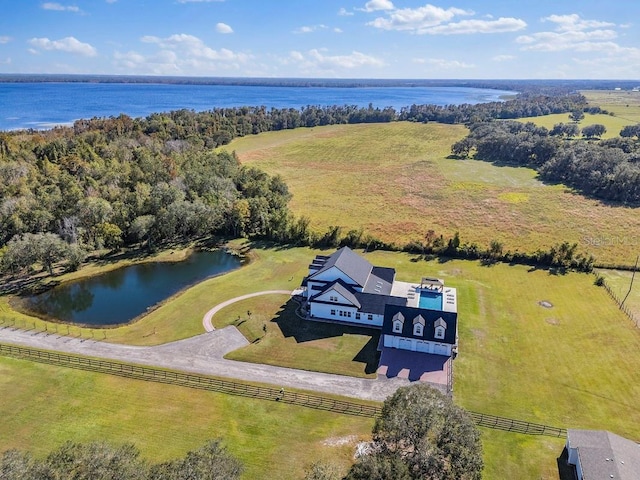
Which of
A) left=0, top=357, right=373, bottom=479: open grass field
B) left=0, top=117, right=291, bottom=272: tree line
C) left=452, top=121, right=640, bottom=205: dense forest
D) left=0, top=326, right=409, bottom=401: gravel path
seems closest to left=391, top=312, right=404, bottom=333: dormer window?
left=0, top=326, right=409, bottom=401: gravel path

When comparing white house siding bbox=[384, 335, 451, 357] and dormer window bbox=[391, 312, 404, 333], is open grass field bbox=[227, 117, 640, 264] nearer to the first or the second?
dormer window bbox=[391, 312, 404, 333]

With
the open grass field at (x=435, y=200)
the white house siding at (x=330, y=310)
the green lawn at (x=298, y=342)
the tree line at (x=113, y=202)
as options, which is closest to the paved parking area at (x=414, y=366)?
the green lawn at (x=298, y=342)

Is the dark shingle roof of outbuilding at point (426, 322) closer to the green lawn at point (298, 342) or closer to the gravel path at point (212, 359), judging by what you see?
the green lawn at point (298, 342)

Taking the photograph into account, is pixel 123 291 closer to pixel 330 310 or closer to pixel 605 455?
pixel 330 310

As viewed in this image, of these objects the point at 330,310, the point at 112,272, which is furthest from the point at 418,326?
the point at 112,272

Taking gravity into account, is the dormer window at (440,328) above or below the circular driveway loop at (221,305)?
above
